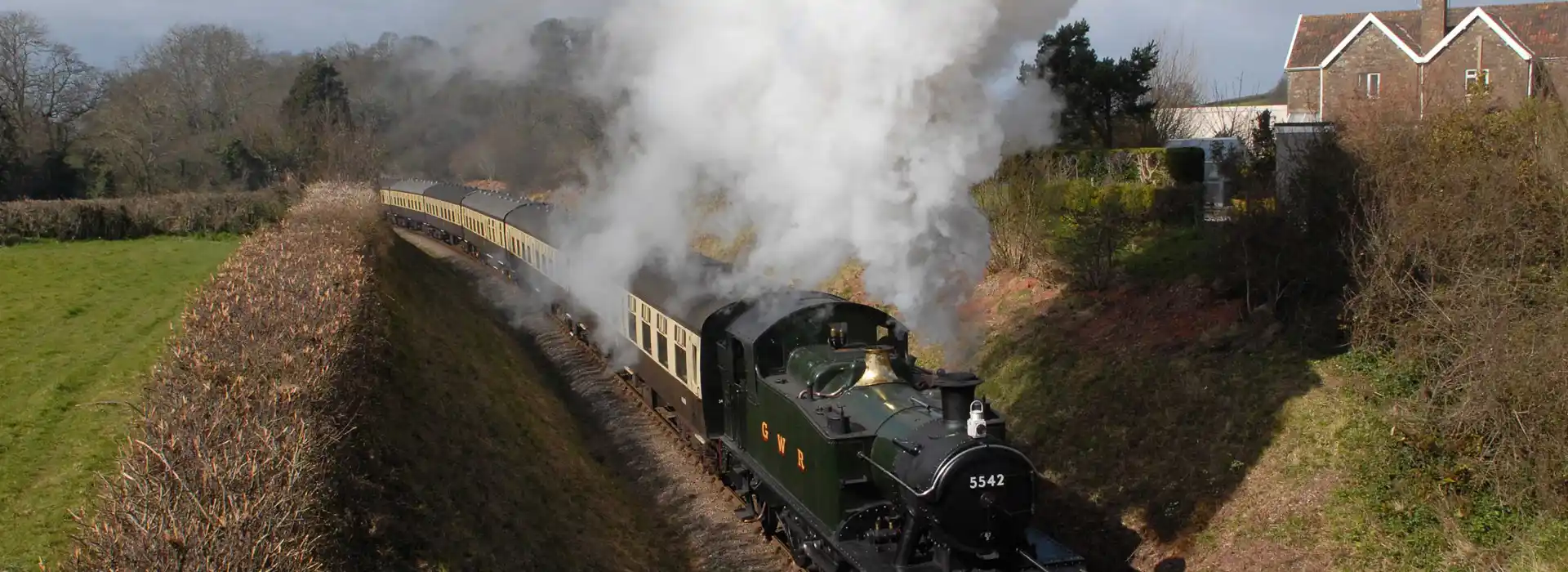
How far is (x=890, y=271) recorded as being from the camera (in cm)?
1185

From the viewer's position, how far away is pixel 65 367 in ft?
48.1

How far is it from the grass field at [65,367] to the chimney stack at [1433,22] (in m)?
36.5

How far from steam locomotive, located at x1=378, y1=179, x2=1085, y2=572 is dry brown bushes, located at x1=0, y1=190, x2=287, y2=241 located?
1049 inches

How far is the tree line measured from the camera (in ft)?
121

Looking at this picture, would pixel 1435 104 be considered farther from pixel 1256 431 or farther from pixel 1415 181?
pixel 1256 431

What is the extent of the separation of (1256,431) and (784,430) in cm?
597

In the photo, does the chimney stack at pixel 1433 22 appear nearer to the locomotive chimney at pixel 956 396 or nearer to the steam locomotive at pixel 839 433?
the steam locomotive at pixel 839 433

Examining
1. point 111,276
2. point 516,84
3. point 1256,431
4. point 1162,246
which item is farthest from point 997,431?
point 516,84

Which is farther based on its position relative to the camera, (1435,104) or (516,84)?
(516,84)

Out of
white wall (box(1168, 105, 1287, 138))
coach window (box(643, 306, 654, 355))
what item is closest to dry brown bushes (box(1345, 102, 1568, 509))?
coach window (box(643, 306, 654, 355))

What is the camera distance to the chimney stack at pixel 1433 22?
32531 millimetres

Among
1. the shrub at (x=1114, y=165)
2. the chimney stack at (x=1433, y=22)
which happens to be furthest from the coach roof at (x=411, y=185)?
the chimney stack at (x=1433, y=22)

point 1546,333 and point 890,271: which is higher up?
point 890,271

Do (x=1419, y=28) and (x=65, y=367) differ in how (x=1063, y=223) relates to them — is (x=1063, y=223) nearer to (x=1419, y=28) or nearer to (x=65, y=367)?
(x=65, y=367)
